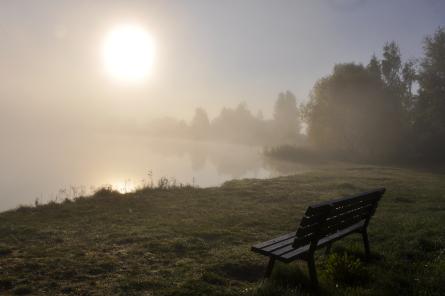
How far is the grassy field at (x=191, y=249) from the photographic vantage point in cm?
629

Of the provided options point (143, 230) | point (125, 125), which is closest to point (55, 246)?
point (143, 230)

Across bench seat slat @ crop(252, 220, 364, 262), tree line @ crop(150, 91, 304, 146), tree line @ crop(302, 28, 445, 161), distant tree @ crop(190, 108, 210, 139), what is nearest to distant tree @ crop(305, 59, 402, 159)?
tree line @ crop(302, 28, 445, 161)

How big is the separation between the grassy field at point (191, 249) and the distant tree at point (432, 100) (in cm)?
3193

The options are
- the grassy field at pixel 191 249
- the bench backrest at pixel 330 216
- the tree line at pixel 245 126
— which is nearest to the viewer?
the bench backrest at pixel 330 216

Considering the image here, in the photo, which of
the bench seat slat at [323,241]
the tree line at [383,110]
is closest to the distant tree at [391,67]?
the tree line at [383,110]

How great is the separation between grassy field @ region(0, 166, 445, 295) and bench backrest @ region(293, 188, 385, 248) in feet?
2.34

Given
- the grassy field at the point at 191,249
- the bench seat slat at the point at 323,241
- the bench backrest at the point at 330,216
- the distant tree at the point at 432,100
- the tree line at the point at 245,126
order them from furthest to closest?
1. the tree line at the point at 245,126
2. the distant tree at the point at 432,100
3. the grassy field at the point at 191,249
4. the bench seat slat at the point at 323,241
5. the bench backrest at the point at 330,216

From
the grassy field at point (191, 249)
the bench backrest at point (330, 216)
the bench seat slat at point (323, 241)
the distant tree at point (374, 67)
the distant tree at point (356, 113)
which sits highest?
the distant tree at point (374, 67)

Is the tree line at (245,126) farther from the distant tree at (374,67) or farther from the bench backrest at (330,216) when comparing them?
the bench backrest at (330,216)

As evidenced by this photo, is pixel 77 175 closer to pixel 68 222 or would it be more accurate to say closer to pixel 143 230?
pixel 68 222

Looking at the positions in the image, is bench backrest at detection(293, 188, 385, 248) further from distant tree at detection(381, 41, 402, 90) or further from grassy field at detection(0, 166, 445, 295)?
distant tree at detection(381, 41, 402, 90)

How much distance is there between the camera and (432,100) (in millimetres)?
43625

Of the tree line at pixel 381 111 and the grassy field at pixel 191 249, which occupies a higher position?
the tree line at pixel 381 111

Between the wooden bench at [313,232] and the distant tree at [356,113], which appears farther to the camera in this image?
the distant tree at [356,113]
